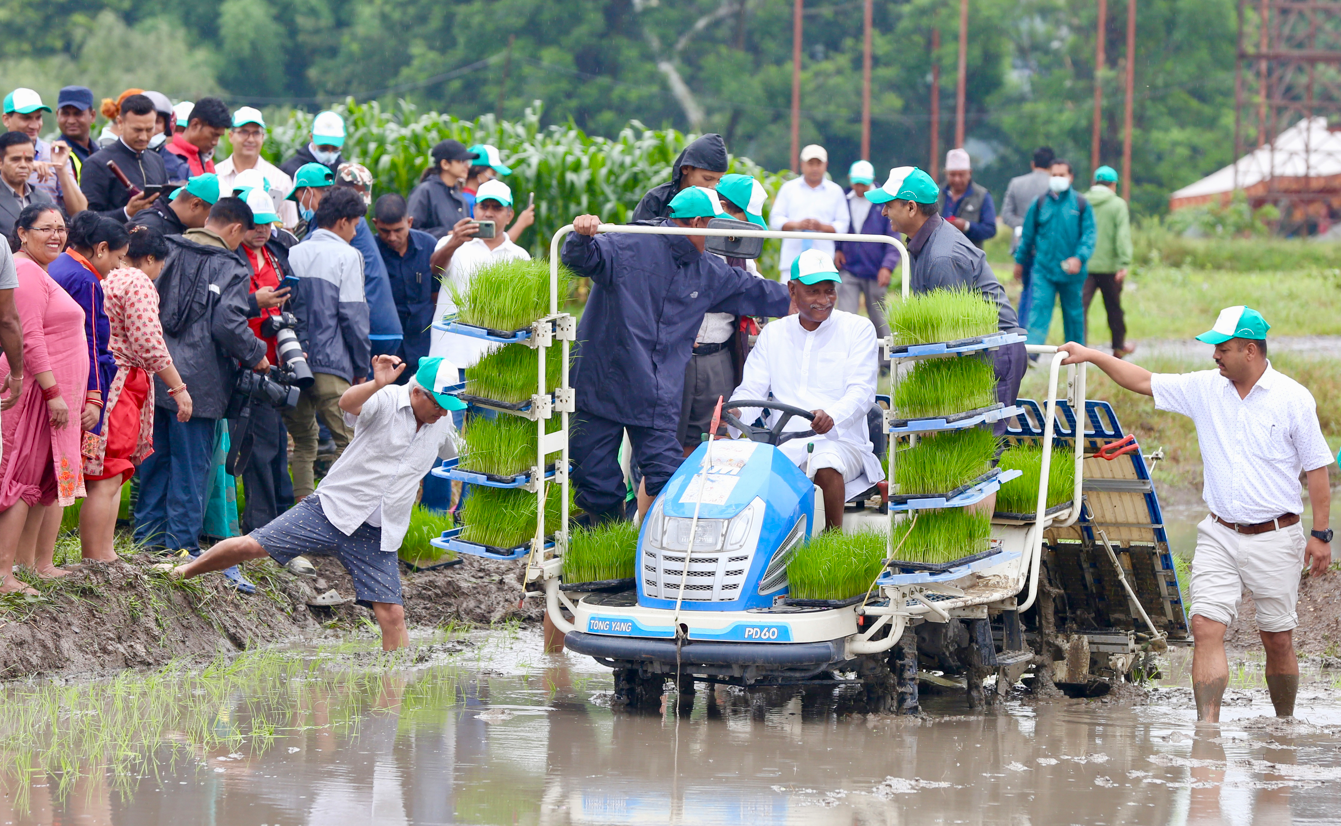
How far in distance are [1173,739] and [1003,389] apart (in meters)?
1.77

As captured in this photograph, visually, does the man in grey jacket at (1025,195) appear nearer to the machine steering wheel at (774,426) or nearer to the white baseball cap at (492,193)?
the white baseball cap at (492,193)

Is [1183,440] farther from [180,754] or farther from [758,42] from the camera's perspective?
[758,42]

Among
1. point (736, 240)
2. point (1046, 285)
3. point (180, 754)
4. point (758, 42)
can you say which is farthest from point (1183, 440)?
point (758, 42)

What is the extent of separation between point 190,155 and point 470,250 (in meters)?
2.00

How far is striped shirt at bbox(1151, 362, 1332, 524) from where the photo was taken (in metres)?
7.19

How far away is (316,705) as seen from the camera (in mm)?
7305

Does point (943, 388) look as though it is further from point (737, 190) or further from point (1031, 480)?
point (737, 190)

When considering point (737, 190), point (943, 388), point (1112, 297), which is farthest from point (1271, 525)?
point (1112, 297)

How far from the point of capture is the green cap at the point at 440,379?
7.84 m

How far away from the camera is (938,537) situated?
7023mm

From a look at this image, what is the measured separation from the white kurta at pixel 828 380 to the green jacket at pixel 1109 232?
9.08 metres

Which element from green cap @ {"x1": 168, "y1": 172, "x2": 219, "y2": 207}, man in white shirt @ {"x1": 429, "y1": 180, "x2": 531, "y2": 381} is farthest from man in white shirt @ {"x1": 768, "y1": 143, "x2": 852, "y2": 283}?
green cap @ {"x1": 168, "y1": 172, "x2": 219, "y2": 207}

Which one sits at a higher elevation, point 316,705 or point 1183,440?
point 1183,440

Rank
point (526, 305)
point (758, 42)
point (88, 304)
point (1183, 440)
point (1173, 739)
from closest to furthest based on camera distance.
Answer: point (1173, 739), point (526, 305), point (88, 304), point (1183, 440), point (758, 42)
